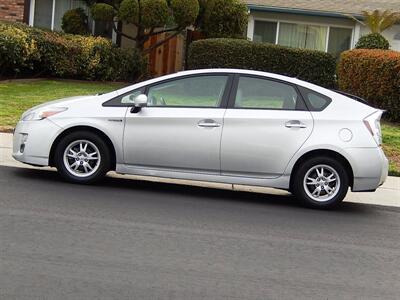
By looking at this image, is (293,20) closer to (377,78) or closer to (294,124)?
(377,78)

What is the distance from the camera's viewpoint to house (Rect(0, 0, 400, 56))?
21.1 meters

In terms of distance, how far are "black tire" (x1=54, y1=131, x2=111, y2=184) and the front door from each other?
261mm

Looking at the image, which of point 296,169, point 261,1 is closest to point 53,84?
point 261,1

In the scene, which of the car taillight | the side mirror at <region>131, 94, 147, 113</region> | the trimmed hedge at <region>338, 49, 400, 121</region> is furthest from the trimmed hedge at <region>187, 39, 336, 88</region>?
the side mirror at <region>131, 94, 147, 113</region>

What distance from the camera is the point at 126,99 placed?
8.25 m

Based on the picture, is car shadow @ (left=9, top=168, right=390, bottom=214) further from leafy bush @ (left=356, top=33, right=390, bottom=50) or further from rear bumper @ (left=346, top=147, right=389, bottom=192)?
leafy bush @ (left=356, top=33, right=390, bottom=50)

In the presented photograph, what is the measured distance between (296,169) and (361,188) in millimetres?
815

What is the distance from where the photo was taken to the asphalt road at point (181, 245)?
16.0 ft

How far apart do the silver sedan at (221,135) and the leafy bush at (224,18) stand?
10729 mm

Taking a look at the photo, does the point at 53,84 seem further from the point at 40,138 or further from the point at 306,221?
the point at 306,221

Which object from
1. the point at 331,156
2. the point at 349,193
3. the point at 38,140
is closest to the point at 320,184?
the point at 331,156

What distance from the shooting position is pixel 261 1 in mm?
21828

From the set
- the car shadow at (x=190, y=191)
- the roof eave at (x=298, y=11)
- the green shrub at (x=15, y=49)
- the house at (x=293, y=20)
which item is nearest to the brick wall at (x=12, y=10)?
the house at (x=293, y=20)

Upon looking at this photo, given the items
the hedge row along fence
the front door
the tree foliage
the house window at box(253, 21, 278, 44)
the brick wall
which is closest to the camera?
the front door
